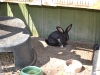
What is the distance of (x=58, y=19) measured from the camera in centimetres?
650

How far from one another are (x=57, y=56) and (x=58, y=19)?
1.42 m

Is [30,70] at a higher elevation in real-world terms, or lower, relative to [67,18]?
lower

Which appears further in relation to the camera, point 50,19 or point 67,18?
point 50,19

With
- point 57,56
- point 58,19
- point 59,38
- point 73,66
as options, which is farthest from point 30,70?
point 58,19

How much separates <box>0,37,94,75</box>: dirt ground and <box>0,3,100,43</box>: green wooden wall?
260 millimetres

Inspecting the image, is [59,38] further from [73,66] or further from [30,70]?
[30,70]

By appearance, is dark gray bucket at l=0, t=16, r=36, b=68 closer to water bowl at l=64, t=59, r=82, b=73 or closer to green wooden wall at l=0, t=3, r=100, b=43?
water bowl at l=64, t=59, r=82, b=73

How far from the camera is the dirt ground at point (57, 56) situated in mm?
4785

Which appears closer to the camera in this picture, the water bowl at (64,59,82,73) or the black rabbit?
the water bowl at (64,59,82,73)

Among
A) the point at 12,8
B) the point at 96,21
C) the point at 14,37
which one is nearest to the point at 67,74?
the point at 14,37

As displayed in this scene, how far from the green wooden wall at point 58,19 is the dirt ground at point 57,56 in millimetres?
260

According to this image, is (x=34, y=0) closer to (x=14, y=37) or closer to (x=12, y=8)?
(x=14, y=37)

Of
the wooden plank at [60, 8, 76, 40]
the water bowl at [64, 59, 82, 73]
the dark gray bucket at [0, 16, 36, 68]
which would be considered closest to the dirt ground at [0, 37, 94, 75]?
the water bowl at [64, 59, 82, 73]

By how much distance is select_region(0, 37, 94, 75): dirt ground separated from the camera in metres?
4.79
